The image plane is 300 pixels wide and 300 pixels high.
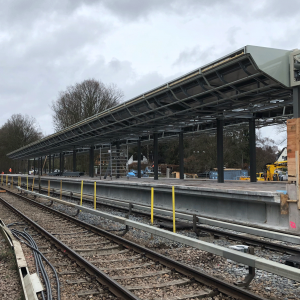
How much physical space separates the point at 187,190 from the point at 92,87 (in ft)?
Result: 127

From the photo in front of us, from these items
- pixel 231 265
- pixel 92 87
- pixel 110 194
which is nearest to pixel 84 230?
pixel 231 265

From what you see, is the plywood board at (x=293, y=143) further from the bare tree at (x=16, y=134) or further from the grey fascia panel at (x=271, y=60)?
the bare tree at (x=16, y=134)

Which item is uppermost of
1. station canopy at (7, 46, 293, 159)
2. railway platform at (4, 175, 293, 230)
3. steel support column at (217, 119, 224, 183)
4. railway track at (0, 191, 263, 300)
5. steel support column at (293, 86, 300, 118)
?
station canopy at (7, 46, 293, 159)

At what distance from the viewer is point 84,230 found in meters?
10.6

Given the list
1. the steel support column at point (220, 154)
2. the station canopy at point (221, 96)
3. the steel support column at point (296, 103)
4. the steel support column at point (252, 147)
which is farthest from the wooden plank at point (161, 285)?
the steel support column at point (252, 147)

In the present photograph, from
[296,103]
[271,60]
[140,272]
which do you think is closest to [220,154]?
[296,103]

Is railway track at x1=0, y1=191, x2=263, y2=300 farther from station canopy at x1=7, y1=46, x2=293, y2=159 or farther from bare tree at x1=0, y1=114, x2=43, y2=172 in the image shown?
bare tree at x1=0, y1=114, x2=43, y2=172

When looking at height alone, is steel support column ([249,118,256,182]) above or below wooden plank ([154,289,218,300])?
above

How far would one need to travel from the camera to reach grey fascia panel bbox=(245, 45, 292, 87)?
9.24 meters

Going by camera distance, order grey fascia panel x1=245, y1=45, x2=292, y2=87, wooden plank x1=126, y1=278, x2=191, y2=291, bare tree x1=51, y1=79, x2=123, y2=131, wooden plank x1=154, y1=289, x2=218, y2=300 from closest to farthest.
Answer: wooden plank x1=154, y1=289, x2=218, y2=300 → wooden plank x1=126, y1=278, x2=191, y2=291 → grey fascia panel x1=245, y1=45, x2=292, y2=87 → bare tree x1=51, y1=79, x2=123, y2=131

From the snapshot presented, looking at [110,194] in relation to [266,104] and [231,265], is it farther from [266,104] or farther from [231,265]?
[231,265]

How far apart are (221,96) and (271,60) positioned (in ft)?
10.3

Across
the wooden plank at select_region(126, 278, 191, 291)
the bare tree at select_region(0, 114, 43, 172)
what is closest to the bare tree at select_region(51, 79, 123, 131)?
the bare tree at select_region(0, 114, 43, 172)

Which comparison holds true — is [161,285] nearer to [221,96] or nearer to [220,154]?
[221,96]
